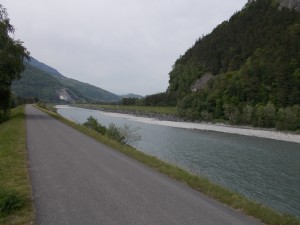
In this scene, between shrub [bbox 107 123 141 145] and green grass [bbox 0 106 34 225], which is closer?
green grass [bbox 0 106 34 225]

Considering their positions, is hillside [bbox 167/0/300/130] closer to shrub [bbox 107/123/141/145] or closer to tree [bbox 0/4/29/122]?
shrub [bbox 107/123/141/145]

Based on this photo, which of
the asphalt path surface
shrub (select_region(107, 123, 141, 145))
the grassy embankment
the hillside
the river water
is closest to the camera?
the asphalt path surface

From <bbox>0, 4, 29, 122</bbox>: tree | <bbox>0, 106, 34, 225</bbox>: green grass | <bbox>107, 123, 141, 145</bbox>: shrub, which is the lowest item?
<bbox>107, 123, 141, 145</bbox>: shrub

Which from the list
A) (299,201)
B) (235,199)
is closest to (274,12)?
(299,201)

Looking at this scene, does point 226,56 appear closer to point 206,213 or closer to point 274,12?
point 274,12

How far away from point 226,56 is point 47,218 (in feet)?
550

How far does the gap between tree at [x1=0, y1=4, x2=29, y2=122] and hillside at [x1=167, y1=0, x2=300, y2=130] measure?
62.1 metres

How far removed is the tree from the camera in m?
47.5

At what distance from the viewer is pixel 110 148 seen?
24.9 meters

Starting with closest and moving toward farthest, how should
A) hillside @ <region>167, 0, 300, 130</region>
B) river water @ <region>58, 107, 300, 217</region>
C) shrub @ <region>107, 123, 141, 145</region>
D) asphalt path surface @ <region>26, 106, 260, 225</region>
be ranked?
asphalt path surface @ <region>26, 106, 260, 225</region> → river water @ <region>58, 107, 300, 217</region> → shrub @ <region>107, 123, 141, 145</region> → hillside @ <region>167, 0, 300, 130</region>

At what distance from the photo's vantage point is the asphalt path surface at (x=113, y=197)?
9.91 meters

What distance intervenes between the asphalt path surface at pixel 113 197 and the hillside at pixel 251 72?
75.3 m

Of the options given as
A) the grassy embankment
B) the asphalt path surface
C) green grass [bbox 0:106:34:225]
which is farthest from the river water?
green grass [bbox 0:106:34:225]

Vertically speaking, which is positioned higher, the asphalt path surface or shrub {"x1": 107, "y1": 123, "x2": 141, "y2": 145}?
the asphalt path surface
